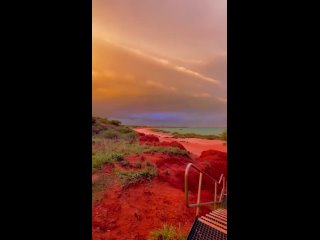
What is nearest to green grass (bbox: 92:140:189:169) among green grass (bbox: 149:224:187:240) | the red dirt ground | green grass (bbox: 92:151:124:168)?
green grass (bbox: 92:151:124:168)

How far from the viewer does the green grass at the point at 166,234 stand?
17.2 feet

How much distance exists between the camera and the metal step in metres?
1.99

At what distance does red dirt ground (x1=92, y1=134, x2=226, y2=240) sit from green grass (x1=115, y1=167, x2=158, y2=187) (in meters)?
0.15

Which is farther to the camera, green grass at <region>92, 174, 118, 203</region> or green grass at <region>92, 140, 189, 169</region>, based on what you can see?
green grass at <region>92, 140, 189, 169</region>

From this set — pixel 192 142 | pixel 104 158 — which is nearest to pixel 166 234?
pixel 104 158

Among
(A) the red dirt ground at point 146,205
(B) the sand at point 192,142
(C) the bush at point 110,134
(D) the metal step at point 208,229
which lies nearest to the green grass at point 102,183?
(A) the red dirt ground at point 146,205

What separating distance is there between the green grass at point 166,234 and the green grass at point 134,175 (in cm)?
201

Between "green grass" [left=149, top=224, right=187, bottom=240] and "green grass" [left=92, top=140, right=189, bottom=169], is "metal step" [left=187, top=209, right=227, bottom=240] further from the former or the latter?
"green grass" [left=92, top=140, right=189, bottom=169]

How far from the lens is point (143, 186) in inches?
280

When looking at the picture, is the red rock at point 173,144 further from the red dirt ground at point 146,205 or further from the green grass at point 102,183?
the green grass at point 102,183
